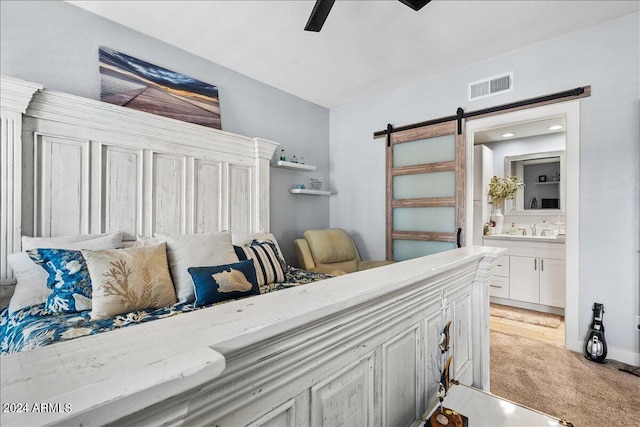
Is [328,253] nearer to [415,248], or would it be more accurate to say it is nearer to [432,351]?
[415,248]

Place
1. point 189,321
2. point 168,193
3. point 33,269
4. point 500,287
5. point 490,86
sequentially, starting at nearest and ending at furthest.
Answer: point 189,321, point 33,269, point 168,193, point 490,86, point 500,287

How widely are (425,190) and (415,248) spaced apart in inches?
27.6

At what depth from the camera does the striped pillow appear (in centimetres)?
232

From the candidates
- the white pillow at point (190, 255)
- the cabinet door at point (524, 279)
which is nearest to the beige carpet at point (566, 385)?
the cabinet door at point (524, 279)

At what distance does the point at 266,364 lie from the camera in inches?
21.4

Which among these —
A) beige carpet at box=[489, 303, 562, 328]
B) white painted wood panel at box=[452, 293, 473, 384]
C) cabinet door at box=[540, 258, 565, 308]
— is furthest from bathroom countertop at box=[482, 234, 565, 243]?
white painted wood panel at box=[452, 293, 473, 384]

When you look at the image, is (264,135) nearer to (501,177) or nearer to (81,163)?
(81,163)

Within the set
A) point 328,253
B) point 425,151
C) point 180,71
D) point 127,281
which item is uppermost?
point 180,71

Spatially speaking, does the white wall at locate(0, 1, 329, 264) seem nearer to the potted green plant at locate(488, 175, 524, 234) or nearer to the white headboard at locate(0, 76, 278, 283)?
the white headboard at locate(0, 76, 278, 283)

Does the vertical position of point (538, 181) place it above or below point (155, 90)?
below

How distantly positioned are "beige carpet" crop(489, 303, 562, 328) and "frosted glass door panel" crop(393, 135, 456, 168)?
2050 millimetres

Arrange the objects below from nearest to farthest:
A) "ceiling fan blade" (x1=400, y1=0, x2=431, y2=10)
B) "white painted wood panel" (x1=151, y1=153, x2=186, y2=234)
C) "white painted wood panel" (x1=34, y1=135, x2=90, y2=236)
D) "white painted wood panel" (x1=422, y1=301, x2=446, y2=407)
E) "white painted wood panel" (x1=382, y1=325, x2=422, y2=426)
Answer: "white painted wood panel" (x1=382, y1=325, x2=422, y2=426) → "white painted wood panel" (x1=422, y1=301, x2=446, y2=407) → "ceiling fan blade" (x1=400, y1=0, x2=431, y2=10) → "white painted wood panel" (x1=34, y1=135, x2=90, y2=236) → "white painted wood panel" (x1=151, y1=153, x2=186, y2=234)

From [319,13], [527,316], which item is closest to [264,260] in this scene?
[319,13]

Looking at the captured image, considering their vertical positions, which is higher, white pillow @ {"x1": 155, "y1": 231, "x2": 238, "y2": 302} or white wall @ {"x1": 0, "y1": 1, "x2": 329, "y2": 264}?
white wall @ {"x1": 0, "y1": 1, "x2": 329, "y2": 264}
